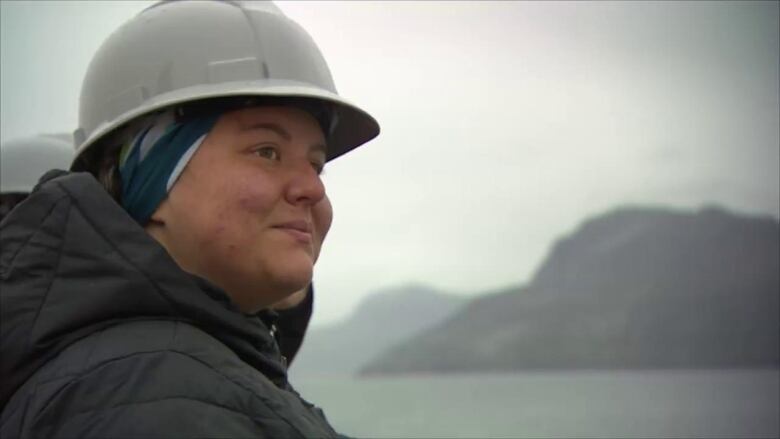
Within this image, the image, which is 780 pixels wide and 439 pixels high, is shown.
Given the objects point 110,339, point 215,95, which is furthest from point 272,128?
point 110,339

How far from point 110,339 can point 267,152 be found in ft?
1.90

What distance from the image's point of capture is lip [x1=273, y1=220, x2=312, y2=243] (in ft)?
6.21

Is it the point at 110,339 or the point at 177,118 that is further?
the point at 177,118

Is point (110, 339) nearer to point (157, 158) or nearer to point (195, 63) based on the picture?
point (157, 158)

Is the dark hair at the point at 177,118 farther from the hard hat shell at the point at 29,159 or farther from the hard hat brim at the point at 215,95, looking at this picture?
the hard hat shell at the point at 29,159

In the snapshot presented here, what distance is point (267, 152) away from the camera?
76.5 inches

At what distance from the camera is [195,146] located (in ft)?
6.20

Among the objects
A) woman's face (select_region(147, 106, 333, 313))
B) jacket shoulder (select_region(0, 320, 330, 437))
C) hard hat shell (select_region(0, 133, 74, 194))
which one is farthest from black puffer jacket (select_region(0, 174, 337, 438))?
hard hat shell (select_region(0, 133, 74, 194))

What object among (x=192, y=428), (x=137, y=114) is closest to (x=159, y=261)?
(x=192, y=428)

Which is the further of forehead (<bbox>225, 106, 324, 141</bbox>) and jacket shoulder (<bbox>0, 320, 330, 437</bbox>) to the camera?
forehead (<bbox>225, 106, 324, 141</bbox>)

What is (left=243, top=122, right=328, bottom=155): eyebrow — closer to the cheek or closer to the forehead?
the forehead

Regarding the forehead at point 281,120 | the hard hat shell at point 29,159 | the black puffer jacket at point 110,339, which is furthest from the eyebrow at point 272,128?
the hard hat shell at point 29,159

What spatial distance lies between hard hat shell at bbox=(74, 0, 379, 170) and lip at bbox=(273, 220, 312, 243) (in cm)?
29

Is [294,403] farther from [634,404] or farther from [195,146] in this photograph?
[634,404]
